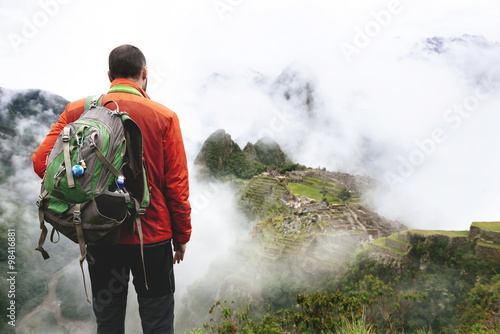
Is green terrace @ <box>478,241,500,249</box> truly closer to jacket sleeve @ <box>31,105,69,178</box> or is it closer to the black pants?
the black pants

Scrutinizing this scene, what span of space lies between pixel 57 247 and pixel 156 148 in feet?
152

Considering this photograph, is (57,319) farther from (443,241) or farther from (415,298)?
(443,241)

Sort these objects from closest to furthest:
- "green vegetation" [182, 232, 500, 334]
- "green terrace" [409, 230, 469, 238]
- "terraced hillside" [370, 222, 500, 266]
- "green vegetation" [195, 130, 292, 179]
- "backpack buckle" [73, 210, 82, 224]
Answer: "backpack buckle" [73, 210, 82, 224]
"green vegetation" [182, 232, 500, 334]
"terraced hillside" [370, 222, 500, 266]
"green terrace" [409, 230, 469, 238]
"green vegetation" [195, 130, 292, 179]

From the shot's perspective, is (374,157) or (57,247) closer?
(57,247)

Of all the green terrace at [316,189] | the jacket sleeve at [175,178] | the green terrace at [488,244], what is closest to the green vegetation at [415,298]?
the green terrace at [488,244]

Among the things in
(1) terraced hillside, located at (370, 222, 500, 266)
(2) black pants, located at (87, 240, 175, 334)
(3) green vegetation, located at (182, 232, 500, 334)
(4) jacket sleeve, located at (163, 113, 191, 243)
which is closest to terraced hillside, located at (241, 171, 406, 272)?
(3) green vegetation, located at (182, 232, 500, 334)

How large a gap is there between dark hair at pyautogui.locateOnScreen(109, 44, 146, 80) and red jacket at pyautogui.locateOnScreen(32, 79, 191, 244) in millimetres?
67

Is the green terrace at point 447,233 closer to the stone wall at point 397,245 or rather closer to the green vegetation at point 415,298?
the green vegetation at point 415,298

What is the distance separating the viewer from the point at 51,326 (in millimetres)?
26609

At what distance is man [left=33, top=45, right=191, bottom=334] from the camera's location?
1548 mm

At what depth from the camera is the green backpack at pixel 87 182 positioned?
3.95 feet

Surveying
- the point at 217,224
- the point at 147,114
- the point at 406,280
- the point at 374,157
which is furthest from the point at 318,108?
the point at 147,114

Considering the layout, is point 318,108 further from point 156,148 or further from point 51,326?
point 156,148

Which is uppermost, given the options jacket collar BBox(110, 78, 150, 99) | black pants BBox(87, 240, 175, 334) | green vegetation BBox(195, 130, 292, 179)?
jacket collar BBox(110, 78, 150, 99)
